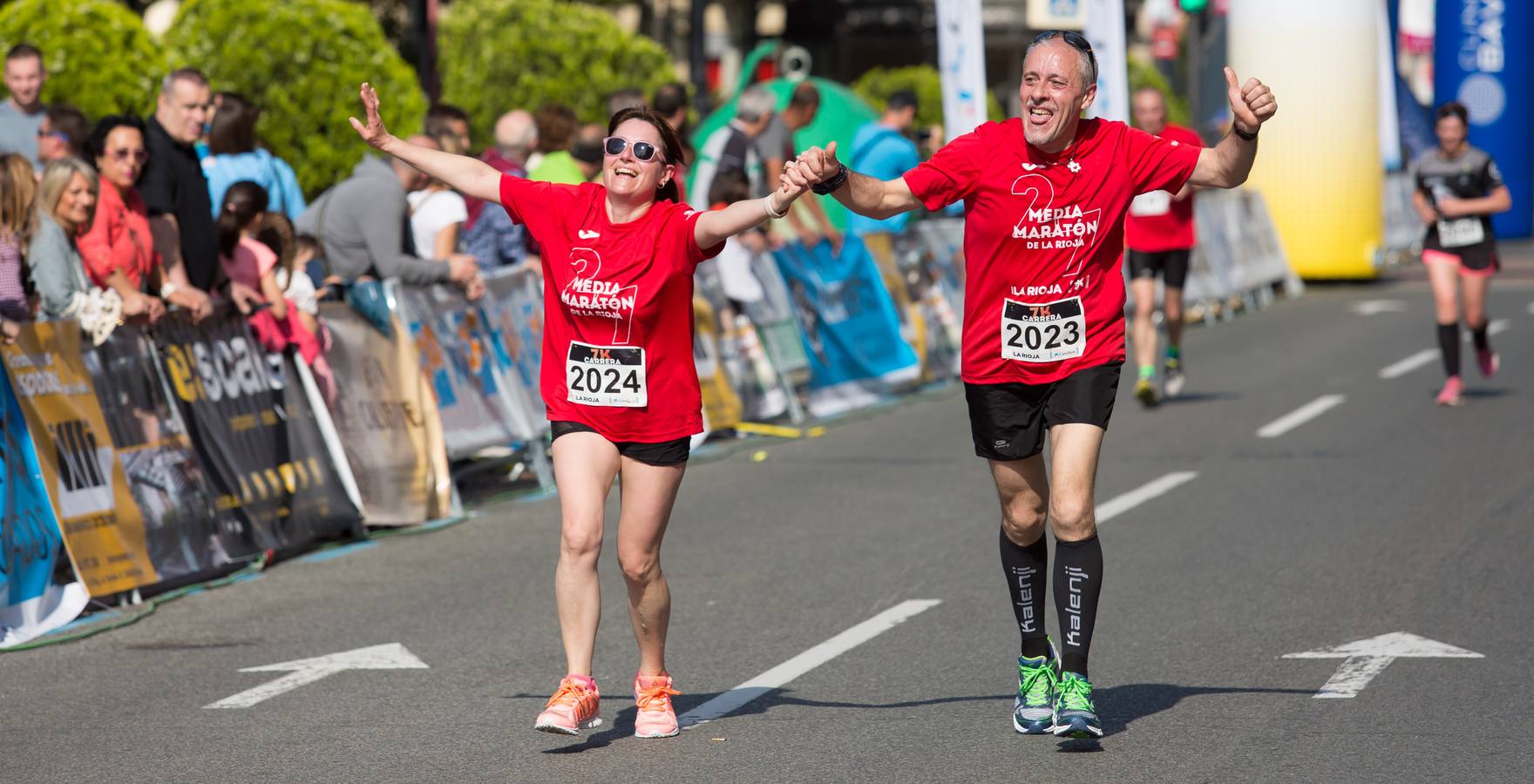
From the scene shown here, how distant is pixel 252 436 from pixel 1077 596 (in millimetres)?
4957

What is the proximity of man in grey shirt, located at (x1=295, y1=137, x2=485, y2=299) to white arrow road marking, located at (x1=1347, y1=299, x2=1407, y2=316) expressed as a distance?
46.8ft

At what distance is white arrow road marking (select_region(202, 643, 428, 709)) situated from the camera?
7.02 m

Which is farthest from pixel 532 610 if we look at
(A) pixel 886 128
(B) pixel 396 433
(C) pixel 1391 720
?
(A) pixel 886 128

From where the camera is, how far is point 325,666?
24.4 ft

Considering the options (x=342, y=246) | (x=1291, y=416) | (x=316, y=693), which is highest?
(x=342, y=246)

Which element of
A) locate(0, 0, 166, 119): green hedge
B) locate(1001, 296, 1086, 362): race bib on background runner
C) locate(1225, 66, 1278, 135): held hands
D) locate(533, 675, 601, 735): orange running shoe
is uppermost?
locate(0, 0, 166, 119): green hedge

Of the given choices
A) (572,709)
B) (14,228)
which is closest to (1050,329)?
(572,709)

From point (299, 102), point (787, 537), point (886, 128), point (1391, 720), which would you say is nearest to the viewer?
point (1391, 720)

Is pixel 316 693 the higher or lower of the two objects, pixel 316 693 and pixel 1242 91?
the lower

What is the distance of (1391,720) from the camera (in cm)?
629

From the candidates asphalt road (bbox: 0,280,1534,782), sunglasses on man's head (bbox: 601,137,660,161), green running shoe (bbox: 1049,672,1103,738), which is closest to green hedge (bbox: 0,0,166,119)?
asphalt road (bbox: 0,280,1534,782)

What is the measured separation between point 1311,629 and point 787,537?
A: 3.05m

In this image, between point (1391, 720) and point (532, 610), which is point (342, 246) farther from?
point (1391, 720)

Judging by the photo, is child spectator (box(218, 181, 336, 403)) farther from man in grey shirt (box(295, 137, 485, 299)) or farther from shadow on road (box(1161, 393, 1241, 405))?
shadow on road (box(1161, 393, 1241, 405))
